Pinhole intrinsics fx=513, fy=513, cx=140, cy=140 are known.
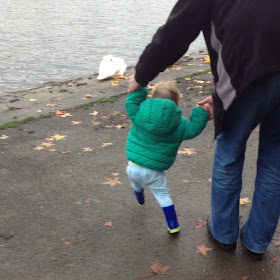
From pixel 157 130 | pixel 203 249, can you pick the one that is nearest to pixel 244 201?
pixel 203 249

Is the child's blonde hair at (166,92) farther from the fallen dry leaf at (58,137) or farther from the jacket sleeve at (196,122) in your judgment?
the fallen dry leaf at (58,137)

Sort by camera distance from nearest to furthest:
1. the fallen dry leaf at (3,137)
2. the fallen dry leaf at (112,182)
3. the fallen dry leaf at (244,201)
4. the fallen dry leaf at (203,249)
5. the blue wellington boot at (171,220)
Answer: the fallen dry leaf at (203,249) < the blue wellington boot at (171,220) < the fallen dry leaf at (244,201) < the fallen dry leaf at (112,182) < the fallen dry leaf at (3,137)

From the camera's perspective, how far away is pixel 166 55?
2814 mm

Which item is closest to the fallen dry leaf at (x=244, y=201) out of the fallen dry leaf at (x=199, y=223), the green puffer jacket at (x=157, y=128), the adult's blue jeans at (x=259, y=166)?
the fallen dry leaf at (x=199, y=223)

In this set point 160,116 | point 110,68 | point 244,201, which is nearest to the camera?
point 160,116

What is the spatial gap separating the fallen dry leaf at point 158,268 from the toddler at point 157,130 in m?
0.38

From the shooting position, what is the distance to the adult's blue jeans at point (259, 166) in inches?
105

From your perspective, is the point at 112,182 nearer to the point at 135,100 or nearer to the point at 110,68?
the point at 135,100

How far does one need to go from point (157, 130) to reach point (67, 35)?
32.7ft

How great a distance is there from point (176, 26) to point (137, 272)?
1.42 meters

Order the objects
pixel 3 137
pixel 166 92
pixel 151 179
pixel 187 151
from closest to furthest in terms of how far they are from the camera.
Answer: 1. pixel 166 92
2. pixel 151 179
3. pixel 187 151
4. pixel 3 137

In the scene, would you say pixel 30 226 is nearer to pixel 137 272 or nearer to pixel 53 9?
pixel 137 272

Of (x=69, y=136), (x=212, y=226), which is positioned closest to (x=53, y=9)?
(x=69, y=136)

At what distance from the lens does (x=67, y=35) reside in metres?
12.5
